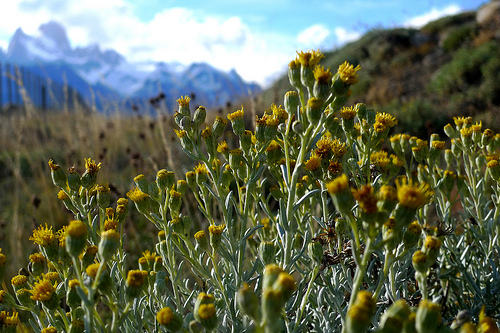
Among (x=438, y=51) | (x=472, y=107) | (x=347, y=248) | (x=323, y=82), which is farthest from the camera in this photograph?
(x=438, y=51)

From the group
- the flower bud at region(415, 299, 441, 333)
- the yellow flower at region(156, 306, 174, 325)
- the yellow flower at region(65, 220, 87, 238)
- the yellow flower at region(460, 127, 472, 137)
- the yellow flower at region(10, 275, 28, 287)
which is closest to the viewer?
the flower bud at region(415, 299, 441, 333)

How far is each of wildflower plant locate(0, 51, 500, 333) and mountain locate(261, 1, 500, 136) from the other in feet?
18.7

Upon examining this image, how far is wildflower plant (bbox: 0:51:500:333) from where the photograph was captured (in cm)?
122

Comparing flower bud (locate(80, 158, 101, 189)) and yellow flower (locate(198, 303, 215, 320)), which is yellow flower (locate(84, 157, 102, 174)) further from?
yellow flower (locate(198, 303, 215, 320))

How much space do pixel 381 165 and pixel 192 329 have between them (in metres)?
1.25

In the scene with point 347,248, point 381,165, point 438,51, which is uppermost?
point 438,51

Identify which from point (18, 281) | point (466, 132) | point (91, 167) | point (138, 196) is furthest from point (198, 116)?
point (466, 132)

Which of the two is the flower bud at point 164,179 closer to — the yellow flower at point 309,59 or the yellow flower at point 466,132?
the yellow flower at point 309,59

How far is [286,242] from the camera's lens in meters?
1.49

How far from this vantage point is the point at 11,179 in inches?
315

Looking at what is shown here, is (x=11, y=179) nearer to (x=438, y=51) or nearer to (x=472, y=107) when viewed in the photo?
(x=472, y=107)

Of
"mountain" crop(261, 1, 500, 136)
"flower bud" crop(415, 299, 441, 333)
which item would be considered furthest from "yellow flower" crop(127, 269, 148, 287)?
"mountain" crop(261, 1, 500, 136)

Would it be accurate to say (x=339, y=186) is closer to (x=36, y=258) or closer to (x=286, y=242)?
(x=286, y=242)

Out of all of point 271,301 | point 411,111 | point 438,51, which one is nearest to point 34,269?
point 271,301
